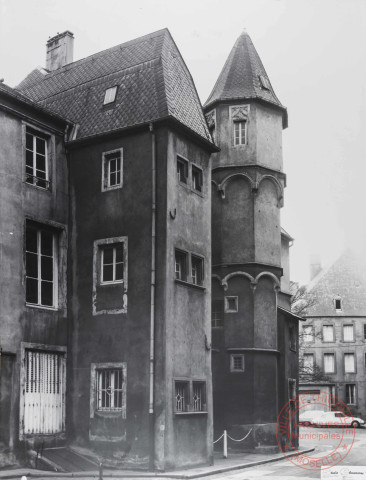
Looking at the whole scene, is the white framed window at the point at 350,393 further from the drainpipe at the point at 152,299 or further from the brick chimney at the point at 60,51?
the drainpipe at the point at 152,299

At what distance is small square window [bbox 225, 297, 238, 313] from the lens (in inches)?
1091

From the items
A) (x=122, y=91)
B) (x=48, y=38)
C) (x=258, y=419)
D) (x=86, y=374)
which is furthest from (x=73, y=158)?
(x=258, y=419)

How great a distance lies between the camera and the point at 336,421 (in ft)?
180

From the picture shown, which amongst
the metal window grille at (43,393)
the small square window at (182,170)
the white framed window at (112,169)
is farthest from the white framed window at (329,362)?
the white framed window at (112,169)

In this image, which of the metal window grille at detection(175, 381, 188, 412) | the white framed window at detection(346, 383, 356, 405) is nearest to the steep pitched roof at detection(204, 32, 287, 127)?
the metal window grille at detection(175, 381, 188, 412)

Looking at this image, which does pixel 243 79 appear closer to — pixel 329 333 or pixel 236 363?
pixel 236 363

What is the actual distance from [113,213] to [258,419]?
10471mm

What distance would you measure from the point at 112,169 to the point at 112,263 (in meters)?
3.15

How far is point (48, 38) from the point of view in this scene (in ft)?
98.5

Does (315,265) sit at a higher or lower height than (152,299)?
higher

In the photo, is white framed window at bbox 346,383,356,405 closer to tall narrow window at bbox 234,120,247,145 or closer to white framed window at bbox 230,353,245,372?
white framed window at bbox 230,353,245,372

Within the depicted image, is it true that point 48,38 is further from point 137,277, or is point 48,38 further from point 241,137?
point 137,277

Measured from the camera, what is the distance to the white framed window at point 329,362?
6347 cm

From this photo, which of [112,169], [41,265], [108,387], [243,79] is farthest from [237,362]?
[243,79]
